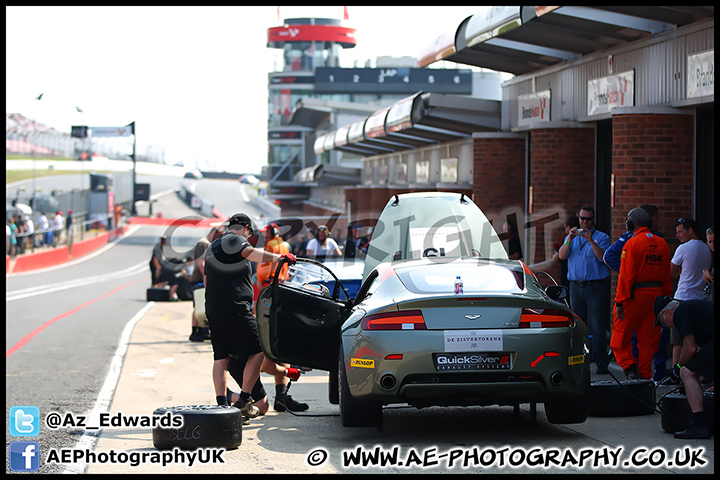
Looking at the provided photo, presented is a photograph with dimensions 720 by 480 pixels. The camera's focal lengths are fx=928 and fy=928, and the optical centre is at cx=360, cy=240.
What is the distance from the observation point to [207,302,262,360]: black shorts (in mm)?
8094

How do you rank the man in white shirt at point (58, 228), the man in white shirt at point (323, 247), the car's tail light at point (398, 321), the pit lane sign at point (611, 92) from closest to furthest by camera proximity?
the car's tail light at point (398, 321) → the pit lane sign at point (611, 92) → the man in white shirt at point (323, 247) → the man in white shirt at point (58, 228)

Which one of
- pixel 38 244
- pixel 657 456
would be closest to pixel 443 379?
pixel 657 456

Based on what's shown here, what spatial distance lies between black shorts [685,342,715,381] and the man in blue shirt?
318 centimetres

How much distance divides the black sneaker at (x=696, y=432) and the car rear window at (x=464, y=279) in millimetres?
1549

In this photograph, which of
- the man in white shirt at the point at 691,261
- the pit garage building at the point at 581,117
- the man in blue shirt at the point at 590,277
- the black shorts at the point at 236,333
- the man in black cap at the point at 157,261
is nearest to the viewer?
the black shorts at the point at 236,333

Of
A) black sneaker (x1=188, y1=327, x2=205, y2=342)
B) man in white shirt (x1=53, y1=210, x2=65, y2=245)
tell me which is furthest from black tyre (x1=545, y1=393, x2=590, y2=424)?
man in white shirt (x1=53, y1=210, x2=65, y2=245)

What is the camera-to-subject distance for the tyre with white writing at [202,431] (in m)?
6.69

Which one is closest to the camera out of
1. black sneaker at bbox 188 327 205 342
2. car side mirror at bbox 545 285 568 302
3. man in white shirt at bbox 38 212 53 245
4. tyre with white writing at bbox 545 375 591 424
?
tyre with white writing at bbox 545 375 591 424

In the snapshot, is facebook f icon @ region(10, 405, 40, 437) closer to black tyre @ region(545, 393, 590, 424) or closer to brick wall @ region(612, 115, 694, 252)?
black tyre @ region(545, 393, 590, 424)

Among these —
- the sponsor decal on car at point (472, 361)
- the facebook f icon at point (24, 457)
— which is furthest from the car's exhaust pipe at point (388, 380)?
the facebook f icon at point (24, 457)

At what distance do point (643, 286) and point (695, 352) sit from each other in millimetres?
2364

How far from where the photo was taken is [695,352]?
22.0 feet

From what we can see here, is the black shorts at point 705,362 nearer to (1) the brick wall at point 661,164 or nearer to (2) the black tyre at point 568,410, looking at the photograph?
(2) the black tyre at point 568,410

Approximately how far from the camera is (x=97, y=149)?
107062 mm
